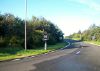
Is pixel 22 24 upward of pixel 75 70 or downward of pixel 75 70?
upward

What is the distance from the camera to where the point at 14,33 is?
4053 centimetres

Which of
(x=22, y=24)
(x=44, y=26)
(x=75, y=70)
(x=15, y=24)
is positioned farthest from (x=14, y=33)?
(x=75, y=70)

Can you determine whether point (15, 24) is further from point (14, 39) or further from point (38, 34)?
point (38, 34)

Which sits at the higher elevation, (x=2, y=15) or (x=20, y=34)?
(x=2, y=15)

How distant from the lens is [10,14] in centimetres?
4188

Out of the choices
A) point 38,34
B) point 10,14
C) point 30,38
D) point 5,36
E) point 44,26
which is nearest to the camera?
point 5,36

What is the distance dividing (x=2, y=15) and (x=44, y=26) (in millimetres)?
23813

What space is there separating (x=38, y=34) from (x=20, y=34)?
8639mm

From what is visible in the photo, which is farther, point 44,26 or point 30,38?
point 44,26

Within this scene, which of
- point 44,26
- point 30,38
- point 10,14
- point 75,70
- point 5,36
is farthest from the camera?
point 44,26

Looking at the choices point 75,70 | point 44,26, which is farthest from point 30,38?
point 75,70

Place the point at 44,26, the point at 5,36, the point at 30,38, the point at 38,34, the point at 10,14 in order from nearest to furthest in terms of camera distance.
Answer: the point at 5,36 < the point at 10,14 < the point at 30,38 < the point at 38,34 < the point at 44,26

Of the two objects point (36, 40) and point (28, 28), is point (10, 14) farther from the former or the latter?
point (36, 40)

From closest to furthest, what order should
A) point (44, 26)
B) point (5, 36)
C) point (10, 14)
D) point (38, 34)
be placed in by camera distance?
point (5, 36) < point (10, 14) < point (38, 34) < point (44, 26)
